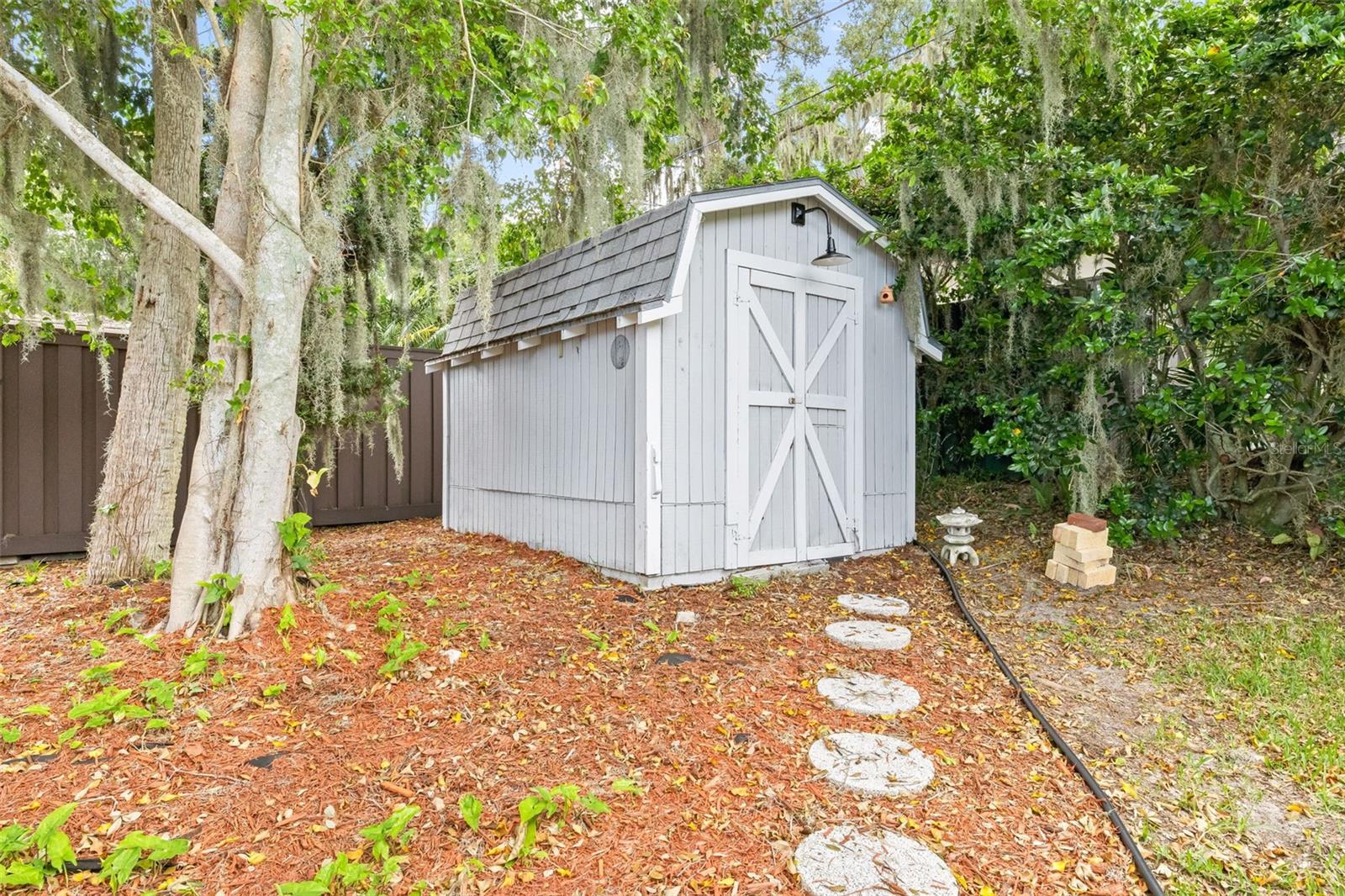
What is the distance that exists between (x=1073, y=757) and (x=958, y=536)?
Result: 2524mm

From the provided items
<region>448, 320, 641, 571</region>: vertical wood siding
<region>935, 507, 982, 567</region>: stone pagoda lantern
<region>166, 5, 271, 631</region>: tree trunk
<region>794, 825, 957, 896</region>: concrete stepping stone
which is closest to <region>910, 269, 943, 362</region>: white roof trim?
<region>935, 507, 982, 567</region>: stone pagoda lantern

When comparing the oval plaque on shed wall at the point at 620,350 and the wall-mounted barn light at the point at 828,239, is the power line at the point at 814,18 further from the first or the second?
the oval plaque on shed wall at the point at 620,350

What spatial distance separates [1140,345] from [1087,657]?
6.98 feet

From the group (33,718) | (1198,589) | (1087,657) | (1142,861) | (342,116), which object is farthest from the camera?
(1198,589)

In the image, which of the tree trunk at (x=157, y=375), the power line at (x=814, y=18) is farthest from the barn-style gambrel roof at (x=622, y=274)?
the power line at (x=814, y=18)

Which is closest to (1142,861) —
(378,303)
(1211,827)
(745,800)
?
(1211,827)

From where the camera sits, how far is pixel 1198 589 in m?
4.11

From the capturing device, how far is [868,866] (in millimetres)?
1790

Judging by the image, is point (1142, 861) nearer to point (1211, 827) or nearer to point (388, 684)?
point (1211, 827)

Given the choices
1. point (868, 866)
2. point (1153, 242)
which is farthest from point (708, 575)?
point (1153, 242)

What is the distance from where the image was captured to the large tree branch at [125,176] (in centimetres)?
277

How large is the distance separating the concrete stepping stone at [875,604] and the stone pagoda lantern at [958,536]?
2.99 ft

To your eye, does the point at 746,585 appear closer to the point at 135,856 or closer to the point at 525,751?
the point at 525,751

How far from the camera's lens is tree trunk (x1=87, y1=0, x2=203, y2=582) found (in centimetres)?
372
